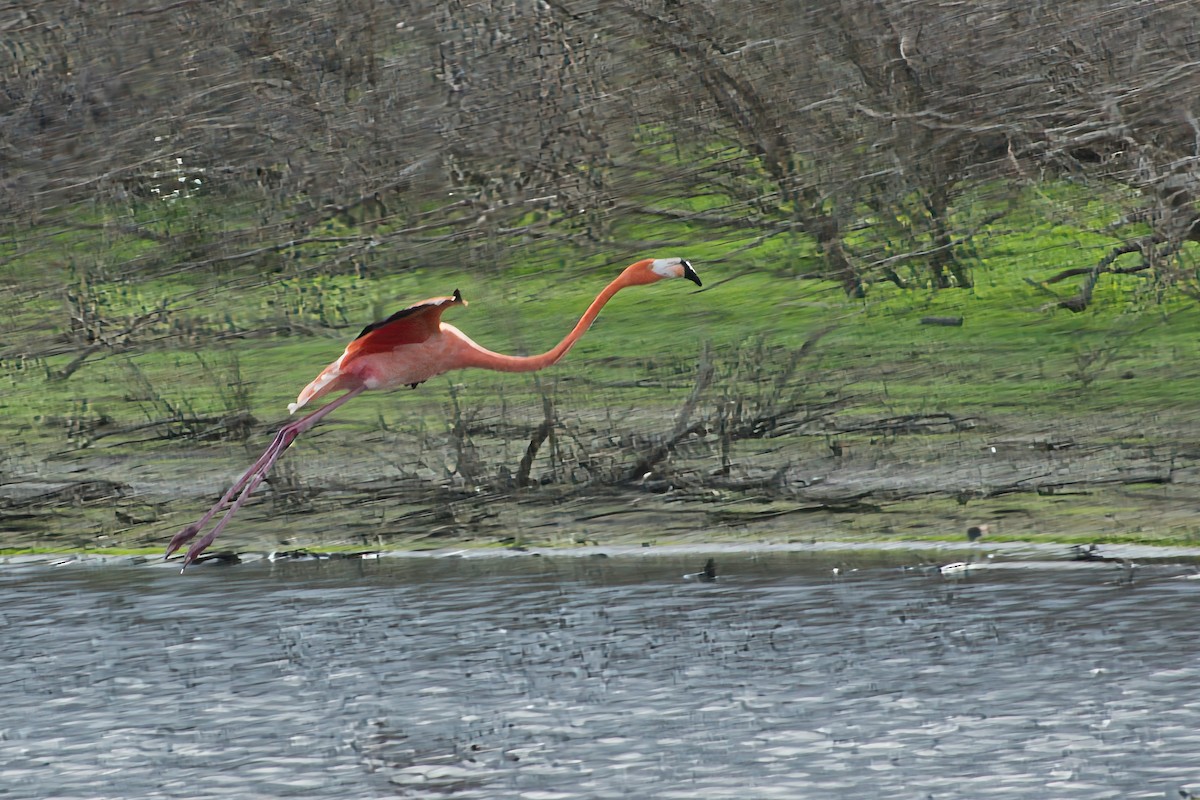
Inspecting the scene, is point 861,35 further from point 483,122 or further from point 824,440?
point 824,440

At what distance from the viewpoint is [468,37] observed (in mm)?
16906

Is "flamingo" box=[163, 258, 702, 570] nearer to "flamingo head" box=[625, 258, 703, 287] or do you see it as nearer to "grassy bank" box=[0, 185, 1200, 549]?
"flamingo head" box=[625, 258, 703, 287]

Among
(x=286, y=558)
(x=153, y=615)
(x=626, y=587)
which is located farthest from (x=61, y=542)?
(x=626, y=587)

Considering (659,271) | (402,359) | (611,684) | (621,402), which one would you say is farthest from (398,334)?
(621,402)

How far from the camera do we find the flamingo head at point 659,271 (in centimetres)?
946

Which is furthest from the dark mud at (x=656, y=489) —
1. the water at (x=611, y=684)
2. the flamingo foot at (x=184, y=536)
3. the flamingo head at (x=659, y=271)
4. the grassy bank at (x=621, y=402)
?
the flamingo foot at (x=184, y=536)

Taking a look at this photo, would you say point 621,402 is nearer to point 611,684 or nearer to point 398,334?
point 398,334

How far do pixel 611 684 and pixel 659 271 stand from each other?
2.20 metres

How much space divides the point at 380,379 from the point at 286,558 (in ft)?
6.26

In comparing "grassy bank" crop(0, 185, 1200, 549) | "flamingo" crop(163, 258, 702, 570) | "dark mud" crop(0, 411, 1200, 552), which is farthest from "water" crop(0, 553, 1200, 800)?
"grassy bank" crop(0, 185, 1200, 549)

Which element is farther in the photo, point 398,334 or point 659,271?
point 398,334

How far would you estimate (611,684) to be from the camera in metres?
8.34

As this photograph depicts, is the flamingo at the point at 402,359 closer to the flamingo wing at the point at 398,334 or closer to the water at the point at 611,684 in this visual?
the flamingo wing at the point at 398,334

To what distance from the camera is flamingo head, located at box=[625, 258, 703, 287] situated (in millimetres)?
9461
